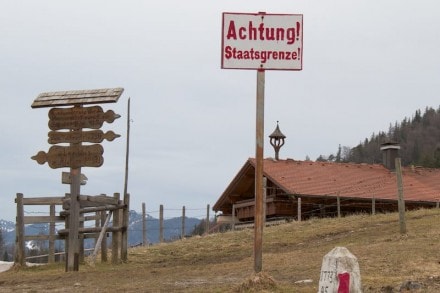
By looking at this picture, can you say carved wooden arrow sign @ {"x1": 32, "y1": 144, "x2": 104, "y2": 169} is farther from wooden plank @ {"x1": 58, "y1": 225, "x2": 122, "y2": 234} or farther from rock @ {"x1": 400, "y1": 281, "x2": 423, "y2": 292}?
rock @ {"x1": 400, "y1": 281, "x2": 423, "y2": 292}

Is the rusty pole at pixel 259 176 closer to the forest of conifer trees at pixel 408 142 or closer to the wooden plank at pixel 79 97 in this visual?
the wooden plank at pixel 79 97

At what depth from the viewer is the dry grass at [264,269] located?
33.8 ft

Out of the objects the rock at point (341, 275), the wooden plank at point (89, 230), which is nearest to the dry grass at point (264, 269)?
the wooden plank at point (89, 230)

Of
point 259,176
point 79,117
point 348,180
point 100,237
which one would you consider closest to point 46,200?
point 100,237

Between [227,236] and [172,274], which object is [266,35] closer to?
[172,274]

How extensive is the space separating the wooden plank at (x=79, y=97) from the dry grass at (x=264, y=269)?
3.53 m

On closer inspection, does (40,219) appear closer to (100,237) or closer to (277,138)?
(100,237)

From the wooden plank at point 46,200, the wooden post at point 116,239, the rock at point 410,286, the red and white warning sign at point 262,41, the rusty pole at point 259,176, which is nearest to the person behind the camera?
the rock at point 410,286

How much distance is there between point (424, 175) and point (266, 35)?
34.3 meters

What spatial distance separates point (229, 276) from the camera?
39.2 feet

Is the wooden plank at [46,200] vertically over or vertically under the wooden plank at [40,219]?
over

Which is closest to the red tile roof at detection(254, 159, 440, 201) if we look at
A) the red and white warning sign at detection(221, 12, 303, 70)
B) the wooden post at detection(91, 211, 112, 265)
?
the wooden post at detection(91, 211, 112, 265)

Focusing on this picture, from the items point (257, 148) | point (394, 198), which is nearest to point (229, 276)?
point (257, 148)

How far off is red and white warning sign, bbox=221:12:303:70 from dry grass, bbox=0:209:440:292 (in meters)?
2.77
